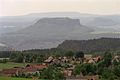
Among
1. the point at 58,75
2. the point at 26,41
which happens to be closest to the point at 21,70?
the point at 58,75

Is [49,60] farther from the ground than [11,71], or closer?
farther from the ground

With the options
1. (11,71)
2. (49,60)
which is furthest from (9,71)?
(49,60)

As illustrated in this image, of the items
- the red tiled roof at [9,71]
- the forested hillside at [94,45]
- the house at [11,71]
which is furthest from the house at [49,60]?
the forested hillside at [94,45]

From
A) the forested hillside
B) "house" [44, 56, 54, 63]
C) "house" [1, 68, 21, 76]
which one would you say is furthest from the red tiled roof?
the forested hillside

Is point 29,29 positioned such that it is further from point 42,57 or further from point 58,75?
point 58,75

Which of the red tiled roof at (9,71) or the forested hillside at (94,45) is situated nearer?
the red tiled roof at (9,71)

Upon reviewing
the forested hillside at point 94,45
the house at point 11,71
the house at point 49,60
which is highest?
the forested hillside at point 94,45

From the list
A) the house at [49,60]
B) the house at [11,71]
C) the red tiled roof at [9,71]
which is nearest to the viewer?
the house at [11,71]

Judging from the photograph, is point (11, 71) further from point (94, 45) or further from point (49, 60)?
point (94, 45)

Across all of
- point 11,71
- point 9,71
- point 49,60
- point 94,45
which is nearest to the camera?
point 11,71

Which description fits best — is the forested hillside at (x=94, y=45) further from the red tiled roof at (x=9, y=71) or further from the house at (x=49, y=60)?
the red tiled roof at (x=9, y=71)

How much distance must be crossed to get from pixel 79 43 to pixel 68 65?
2162cm

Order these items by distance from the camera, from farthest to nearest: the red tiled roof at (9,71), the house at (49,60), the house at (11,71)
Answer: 1. the house at (49,60)
2. the red tiled roof at (9,71)
3. the house at (11,71)

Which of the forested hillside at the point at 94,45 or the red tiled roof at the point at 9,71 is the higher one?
the forested hillside at the point at 94,45
